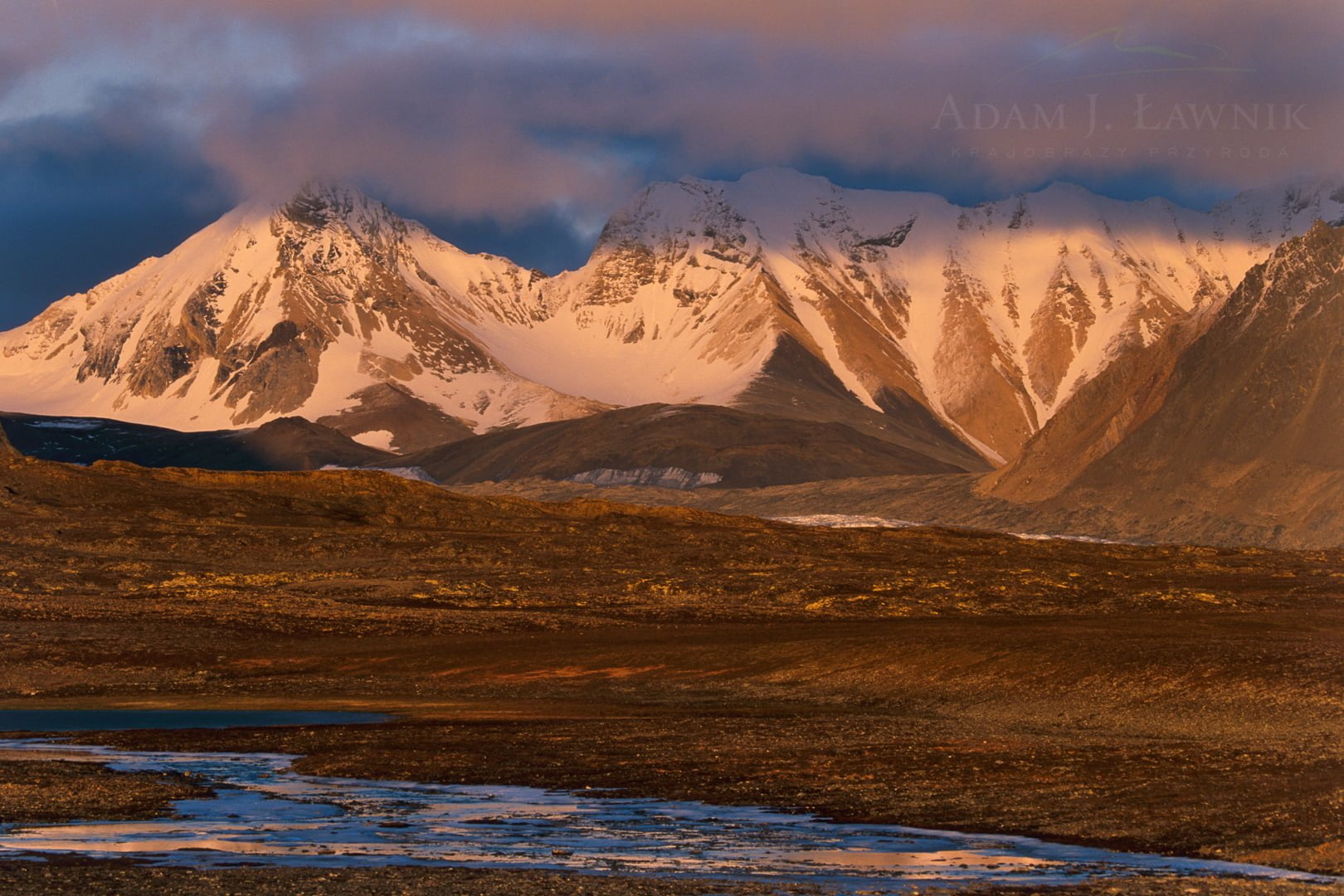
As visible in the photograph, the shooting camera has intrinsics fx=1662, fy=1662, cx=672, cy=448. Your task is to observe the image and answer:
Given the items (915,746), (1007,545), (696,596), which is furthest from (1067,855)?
(1007,545)

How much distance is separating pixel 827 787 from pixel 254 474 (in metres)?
145

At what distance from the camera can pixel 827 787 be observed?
112 feet

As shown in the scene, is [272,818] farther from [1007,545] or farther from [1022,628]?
[1007,545]

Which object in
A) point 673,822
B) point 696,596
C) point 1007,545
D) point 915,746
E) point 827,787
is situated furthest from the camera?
point 1007,545

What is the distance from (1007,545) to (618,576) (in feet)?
177

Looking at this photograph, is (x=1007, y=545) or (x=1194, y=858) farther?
(x=1007, y=545)

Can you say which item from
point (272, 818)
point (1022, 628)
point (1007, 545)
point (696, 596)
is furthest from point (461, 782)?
point (1007, 545)

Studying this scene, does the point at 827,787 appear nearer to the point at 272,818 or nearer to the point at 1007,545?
the point at 272,818

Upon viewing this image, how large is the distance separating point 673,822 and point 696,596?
66.8 metres

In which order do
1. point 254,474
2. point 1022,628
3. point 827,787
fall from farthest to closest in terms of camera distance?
point 254,474 < point 1022,628 < point 827,787

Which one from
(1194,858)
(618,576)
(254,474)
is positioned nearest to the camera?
(1194,858)

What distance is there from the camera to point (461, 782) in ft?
117

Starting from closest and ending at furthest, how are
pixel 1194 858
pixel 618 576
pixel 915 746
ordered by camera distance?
1. pixel 1194 858
2. pixel 915 746
3. pixel 618 576

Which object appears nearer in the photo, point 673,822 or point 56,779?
point 673,822
